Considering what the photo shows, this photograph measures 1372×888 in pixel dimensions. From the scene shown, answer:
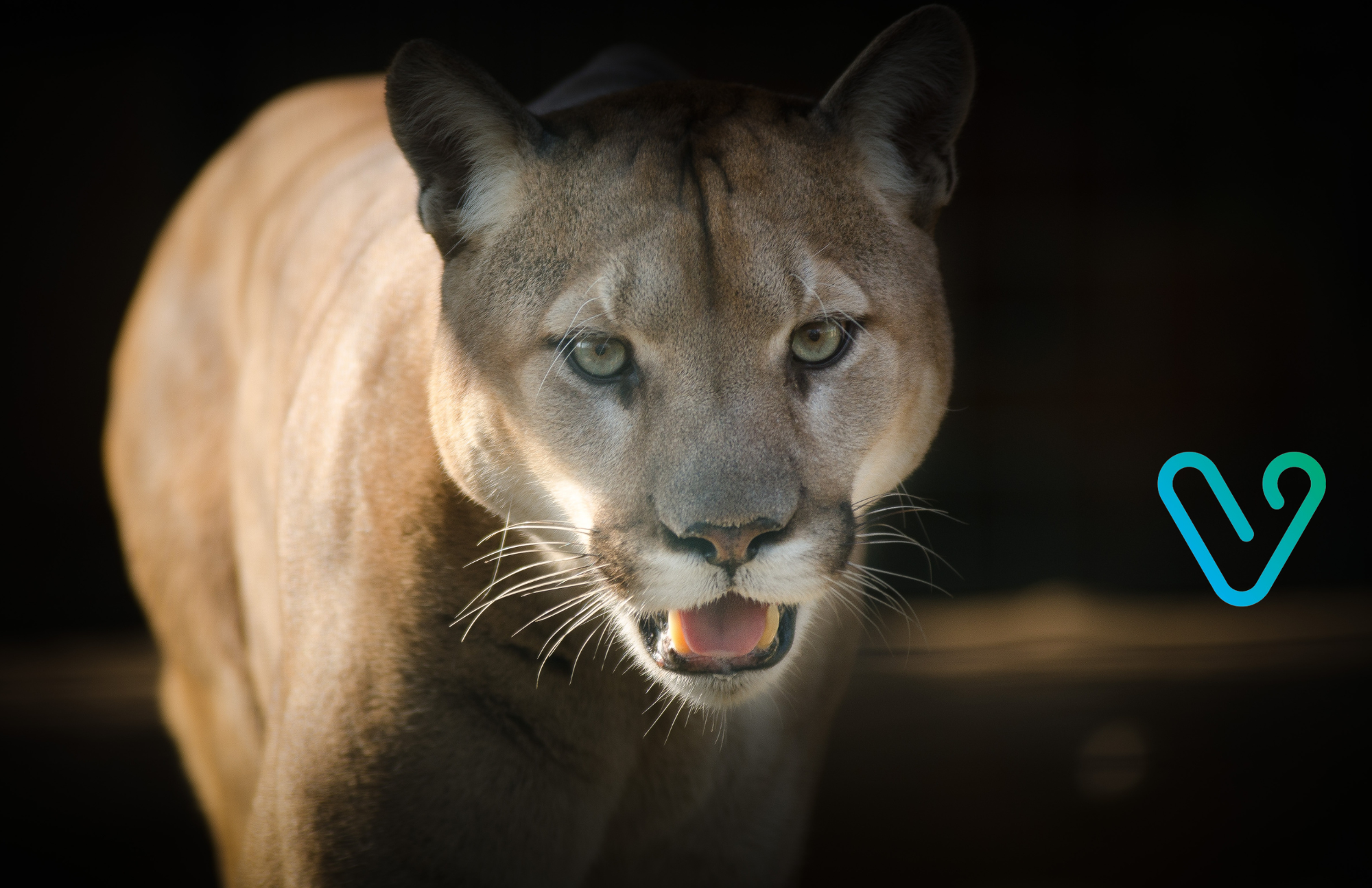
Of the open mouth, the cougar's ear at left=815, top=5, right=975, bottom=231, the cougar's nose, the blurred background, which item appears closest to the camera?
the cougar's nose

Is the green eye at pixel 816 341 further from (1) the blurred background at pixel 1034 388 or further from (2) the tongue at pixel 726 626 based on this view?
(1) the blurred background at pixel 1034 388

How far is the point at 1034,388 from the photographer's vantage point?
4.52 meters

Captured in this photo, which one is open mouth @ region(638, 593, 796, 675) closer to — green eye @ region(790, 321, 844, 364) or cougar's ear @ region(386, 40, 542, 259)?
green eye @ region(790, 321, 844, 364)

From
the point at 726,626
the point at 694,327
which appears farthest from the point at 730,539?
the point at 694,327

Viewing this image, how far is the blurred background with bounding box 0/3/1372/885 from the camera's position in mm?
3541

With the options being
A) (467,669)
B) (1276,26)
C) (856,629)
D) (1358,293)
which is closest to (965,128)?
(1276,26)

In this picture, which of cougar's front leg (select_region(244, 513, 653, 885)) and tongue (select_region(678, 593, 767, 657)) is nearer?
tongue (select_region(678, 593, 767, 657))

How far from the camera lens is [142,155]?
4.25 metres

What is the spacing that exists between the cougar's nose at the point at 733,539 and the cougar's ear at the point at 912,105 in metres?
0.62

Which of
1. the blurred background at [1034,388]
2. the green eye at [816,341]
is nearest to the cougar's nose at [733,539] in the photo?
the green eye at [816,341]

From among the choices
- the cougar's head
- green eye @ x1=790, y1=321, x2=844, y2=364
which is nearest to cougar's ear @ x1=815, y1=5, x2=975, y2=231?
the cougar's head

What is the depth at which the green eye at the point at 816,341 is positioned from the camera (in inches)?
64.6

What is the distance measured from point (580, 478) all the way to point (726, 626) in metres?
0.28

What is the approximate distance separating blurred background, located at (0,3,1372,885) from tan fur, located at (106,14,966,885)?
164 cm
